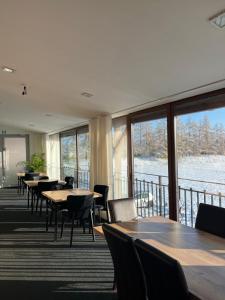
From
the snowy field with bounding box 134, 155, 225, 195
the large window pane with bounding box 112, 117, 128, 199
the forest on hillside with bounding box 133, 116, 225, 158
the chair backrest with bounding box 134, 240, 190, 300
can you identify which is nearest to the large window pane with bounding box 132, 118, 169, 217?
the forest on hillside with bounding box 133, 116, 225, 158

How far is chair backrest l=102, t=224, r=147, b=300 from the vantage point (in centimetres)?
176

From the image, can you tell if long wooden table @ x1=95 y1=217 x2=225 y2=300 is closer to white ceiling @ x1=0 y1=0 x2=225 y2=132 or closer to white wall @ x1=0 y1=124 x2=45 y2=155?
white ceiling @ x1=0 y1=0 x2=225 y2=132

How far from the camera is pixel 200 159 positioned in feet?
13.0

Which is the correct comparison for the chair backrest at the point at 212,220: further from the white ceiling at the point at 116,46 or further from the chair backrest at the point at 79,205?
the chair backrest at the point at 79,205

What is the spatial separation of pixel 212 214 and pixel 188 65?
1.41 m

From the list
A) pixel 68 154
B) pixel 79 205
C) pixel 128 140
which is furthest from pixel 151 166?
pixel 68 154

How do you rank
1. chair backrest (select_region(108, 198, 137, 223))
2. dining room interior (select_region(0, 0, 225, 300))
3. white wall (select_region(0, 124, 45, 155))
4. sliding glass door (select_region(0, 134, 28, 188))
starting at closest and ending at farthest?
dining room interior (select_region(0, 0, 225, 300)) < chair backrest (select_region(108, 198, 137, 223)) < sliding glass door (select_region(0, 134, 28, 188)) < white wall (select_region(0, 124, 45, 155))

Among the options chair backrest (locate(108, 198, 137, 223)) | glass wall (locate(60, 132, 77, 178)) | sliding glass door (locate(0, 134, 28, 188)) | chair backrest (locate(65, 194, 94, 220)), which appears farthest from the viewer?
sliding glass door (locate(0, 134, 28, 188))

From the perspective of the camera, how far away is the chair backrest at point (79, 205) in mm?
4414

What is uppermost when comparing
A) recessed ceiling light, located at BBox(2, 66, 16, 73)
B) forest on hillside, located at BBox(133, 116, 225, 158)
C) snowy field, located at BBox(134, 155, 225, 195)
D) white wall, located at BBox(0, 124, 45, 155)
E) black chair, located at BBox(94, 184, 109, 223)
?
recessed ceiling light, located at BBox(2, 66, 16, 73)

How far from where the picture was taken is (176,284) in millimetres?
1393

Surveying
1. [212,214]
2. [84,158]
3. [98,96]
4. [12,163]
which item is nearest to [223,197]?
[212,214]

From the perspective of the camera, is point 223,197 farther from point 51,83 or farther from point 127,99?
point 51,83

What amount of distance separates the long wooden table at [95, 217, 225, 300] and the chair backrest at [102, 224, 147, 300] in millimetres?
278
